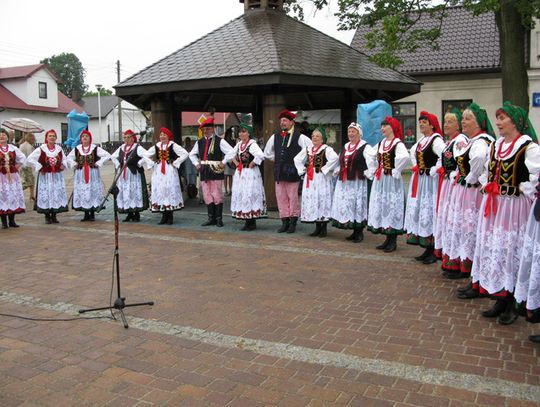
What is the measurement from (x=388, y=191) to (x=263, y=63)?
4.54 meters

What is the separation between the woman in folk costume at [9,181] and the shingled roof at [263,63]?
9.87 ft

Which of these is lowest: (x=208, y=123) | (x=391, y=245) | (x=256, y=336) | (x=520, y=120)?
(x=256, y=336)

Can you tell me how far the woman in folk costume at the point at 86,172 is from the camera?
1160cm

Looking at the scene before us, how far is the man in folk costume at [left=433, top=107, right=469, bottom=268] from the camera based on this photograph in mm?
6320

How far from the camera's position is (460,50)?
24281mm

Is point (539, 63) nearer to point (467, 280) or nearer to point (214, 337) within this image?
point (467, 280)

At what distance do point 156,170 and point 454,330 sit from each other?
Answer: 25.2ft

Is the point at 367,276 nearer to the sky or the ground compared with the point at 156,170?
nearer to the ground

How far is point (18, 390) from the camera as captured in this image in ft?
12.5

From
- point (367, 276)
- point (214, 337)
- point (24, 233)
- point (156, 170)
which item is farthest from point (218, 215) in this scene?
point (214, 337)

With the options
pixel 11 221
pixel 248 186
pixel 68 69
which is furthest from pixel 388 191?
pixel 68 69

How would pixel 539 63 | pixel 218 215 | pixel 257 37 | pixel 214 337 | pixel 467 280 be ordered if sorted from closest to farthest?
pixel 214 337
pixel 467 280
pixel 218 215
pixel 257 37
pixel 539 63

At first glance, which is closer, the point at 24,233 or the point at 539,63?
the point at 24,233

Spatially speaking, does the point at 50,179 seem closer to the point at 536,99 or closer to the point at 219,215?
the point at 219,215
